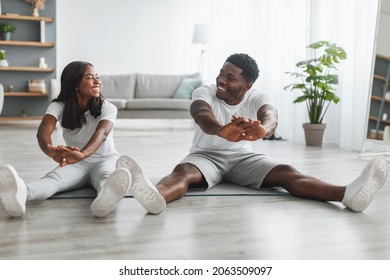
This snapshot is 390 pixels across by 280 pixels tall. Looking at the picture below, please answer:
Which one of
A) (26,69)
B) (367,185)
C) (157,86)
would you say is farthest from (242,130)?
(26,69)

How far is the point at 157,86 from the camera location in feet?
25.3

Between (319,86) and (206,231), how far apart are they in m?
3.44

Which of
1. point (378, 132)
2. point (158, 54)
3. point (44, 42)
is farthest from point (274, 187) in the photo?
point (158, 54)

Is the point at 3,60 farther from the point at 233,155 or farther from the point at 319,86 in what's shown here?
the point at 233,155

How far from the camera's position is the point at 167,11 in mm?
9094

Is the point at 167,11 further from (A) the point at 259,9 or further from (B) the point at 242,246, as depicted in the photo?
(B) the point at 242,246

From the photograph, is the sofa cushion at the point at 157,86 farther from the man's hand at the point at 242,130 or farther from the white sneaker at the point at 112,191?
the white sneaker at the point at 112,191

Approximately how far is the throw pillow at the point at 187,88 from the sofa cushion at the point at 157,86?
0.56 feet

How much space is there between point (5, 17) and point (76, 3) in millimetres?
1321

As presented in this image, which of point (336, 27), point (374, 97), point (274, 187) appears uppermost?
point (336, 27)

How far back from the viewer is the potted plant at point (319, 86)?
16.7ft

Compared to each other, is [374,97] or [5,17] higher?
[5,17]

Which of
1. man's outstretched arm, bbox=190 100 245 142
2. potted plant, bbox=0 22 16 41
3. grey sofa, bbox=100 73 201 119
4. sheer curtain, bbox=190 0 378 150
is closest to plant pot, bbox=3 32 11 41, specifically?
potted plant, bbox=0 22 16 41
